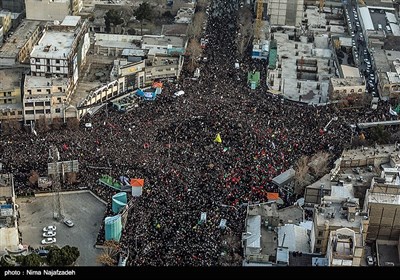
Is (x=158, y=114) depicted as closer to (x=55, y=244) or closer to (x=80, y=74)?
(x=80, y=74)

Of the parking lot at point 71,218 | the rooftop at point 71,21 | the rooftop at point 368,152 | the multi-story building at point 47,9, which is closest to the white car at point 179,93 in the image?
the rooftop at point 71,21

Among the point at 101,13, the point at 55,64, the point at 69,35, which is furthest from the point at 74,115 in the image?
Answer: the point at 101,13

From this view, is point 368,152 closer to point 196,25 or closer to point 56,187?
point 56,187

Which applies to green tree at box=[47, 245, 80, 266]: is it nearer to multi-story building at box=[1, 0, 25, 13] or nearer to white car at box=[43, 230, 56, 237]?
white car at box=[43, 230, 56, 237]

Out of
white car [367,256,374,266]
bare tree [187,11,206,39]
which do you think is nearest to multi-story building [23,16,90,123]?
bare tree [187,11,206,39]

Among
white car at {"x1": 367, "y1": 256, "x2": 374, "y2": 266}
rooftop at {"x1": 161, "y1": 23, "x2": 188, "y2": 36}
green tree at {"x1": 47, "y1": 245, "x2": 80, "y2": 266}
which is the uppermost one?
rooftop at {"x1": 161, "y1": 23, "x2": 188, "y2": 36}

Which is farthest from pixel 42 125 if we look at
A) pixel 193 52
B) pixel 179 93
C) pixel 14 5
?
pixel 14 5

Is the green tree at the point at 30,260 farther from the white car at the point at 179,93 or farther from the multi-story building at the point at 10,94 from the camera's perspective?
the white car at the point at 179,93
